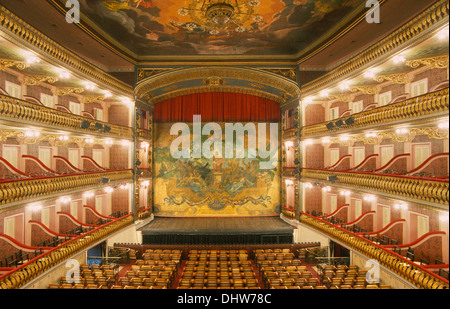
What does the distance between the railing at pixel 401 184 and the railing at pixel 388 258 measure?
2.05 metres

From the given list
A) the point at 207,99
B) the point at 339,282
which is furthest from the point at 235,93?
the point at 339,282

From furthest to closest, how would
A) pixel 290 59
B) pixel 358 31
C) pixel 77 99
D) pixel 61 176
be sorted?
1. pixel 290 59
2. pixel 77 99
3. pixel 358 31
4. pixel 61 176

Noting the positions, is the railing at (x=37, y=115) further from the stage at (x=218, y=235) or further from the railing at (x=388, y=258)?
the railing at (x=388, y=258)

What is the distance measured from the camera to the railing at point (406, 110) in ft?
25.3

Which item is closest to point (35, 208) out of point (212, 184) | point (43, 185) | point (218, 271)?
point (43, 185)

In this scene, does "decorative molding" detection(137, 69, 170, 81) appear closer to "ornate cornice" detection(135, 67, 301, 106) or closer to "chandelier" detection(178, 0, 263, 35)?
"ornate cornice" detection(135, 67, 301, 106)

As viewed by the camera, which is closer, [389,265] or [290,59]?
[389,265]

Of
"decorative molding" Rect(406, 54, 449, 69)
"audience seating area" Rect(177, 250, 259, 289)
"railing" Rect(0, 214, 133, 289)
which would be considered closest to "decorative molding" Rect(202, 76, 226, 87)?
"railing" Rect(0, 214, 133, 289)

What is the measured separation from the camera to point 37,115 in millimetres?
9555

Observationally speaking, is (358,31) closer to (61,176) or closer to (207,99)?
(207,99)

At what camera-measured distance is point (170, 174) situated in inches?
774

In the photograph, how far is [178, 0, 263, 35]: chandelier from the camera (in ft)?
35.6

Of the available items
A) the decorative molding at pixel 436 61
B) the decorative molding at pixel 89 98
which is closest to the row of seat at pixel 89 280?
the decorative molding at pixel 89 98

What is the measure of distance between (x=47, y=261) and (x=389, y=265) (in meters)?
11.7
